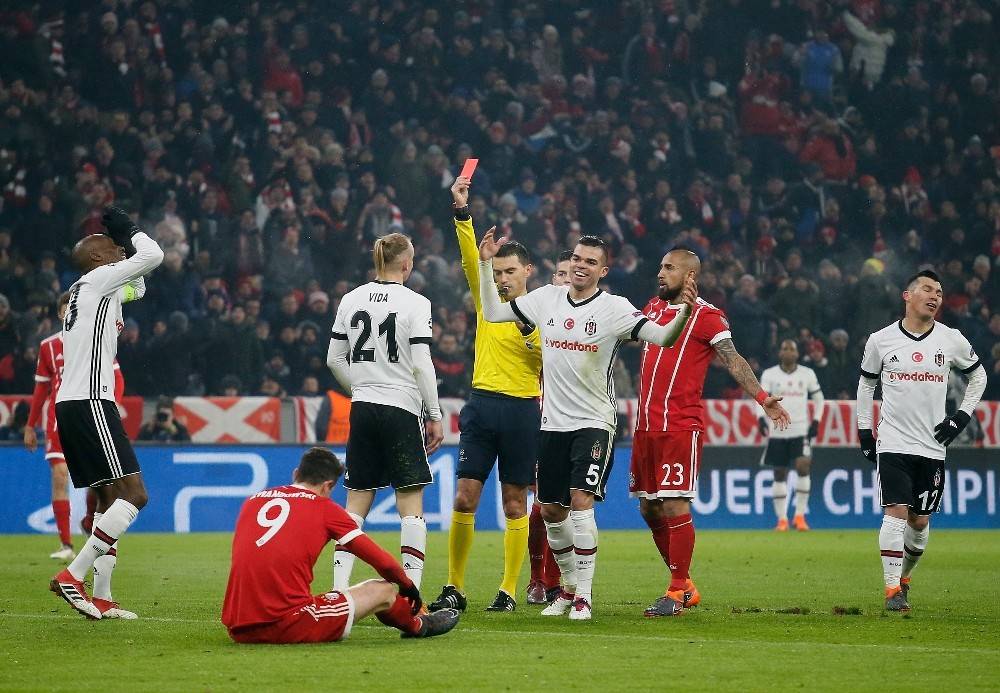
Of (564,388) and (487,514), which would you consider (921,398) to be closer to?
(564,388)

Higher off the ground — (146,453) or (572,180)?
(572,180)

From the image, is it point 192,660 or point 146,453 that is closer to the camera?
A: point 192,660

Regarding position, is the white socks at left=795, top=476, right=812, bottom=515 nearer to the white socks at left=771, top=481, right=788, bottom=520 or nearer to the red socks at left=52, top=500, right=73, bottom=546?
the white socks at left=771, top=481, right=788, bottom=520

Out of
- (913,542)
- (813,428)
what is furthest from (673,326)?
(813,428)

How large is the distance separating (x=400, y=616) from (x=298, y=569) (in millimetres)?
725

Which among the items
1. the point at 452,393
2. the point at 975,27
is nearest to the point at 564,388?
the point at 452,393

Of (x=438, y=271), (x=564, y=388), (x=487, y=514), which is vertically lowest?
(x=487, y=514)

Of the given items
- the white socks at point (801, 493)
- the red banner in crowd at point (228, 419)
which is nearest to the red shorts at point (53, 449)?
the red banner in crowd at point (228, 419)

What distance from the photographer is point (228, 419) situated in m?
18.9

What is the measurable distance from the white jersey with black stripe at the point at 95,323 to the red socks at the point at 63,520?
5.84 m

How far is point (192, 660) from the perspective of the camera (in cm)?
694

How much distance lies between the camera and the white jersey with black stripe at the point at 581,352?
899 cm

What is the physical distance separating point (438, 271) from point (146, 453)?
690 cm

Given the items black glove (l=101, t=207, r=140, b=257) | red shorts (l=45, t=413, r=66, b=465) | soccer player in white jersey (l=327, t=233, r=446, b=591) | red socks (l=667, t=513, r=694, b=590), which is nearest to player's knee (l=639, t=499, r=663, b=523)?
red socks (l=667, t=513, r=694, b=590)
